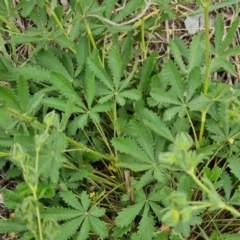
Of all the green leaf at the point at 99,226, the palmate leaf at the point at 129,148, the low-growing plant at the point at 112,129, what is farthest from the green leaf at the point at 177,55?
the green leaf at the point at 99,226

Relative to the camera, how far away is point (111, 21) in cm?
184

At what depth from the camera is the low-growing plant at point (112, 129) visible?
5.33ft

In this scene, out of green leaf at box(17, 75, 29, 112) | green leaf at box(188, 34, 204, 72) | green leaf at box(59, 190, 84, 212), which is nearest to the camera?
green leaf at box(17, 75, 29, 112)

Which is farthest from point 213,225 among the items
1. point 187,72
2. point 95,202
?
point 187,72

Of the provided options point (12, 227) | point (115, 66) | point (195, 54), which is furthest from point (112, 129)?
point (12, 227)

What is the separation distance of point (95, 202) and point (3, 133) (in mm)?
422

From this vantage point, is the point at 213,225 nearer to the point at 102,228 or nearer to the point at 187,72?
the point at 102,228

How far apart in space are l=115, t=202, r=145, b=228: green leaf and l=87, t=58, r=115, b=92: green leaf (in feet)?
1.36

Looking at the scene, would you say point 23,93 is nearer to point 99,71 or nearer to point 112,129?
point 99,71

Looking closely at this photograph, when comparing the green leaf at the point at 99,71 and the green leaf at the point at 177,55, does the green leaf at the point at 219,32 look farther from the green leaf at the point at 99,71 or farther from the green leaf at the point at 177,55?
the green leaf at the point at 99,71

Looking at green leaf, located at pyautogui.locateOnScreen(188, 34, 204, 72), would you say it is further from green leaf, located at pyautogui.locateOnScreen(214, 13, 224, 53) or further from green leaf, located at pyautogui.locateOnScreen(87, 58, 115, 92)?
green leaf, located at pyautogui.locateOnScreen(87, 58, 115, 92)

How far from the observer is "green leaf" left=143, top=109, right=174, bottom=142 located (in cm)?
168

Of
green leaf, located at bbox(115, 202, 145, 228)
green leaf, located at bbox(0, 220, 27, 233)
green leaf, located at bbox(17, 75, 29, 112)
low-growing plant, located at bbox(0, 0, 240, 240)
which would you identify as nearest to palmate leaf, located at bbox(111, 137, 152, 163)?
low-growing plant, located at bbox(0, 0, 240, 240)

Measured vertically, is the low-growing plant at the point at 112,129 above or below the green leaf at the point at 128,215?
above
